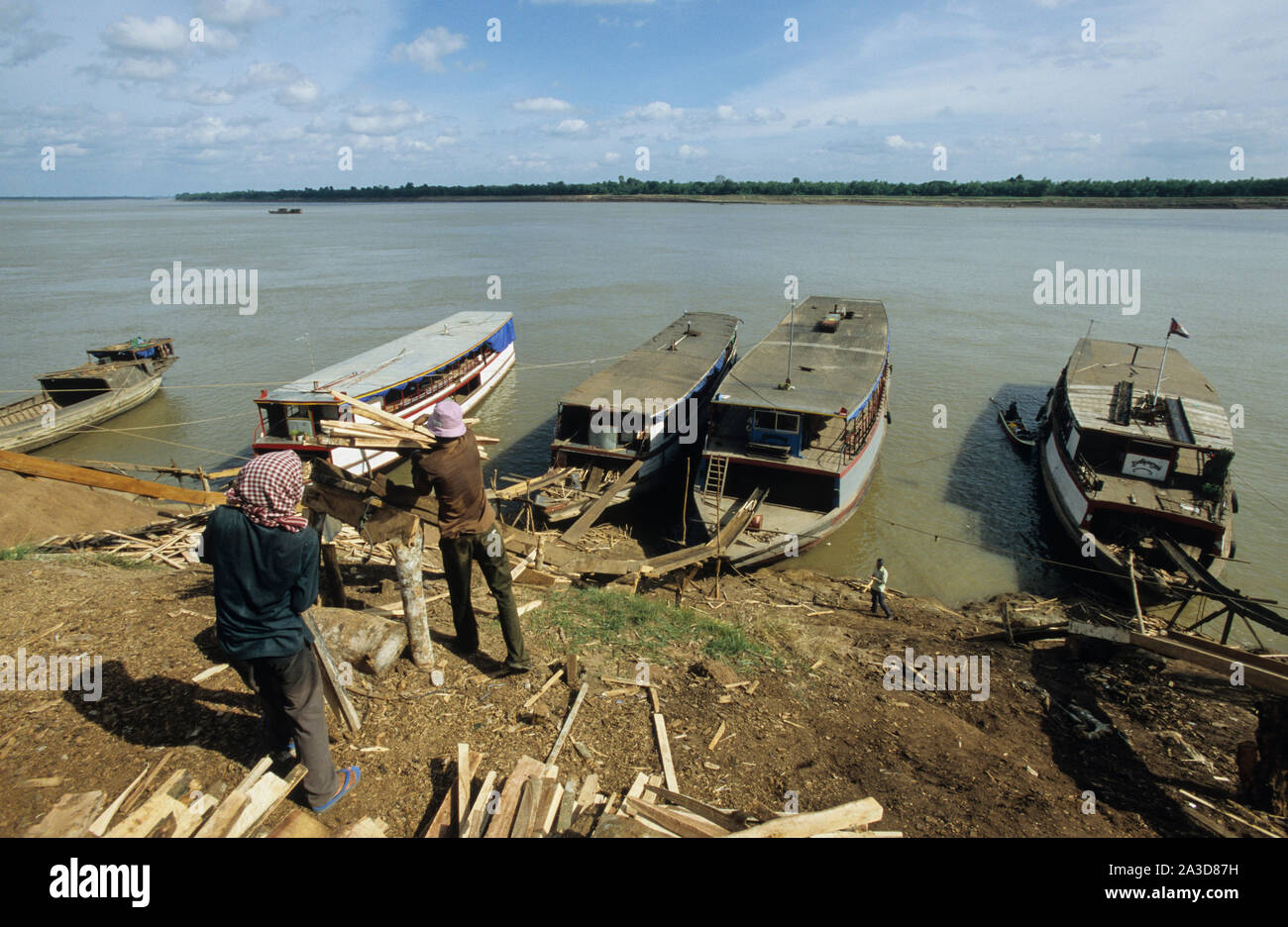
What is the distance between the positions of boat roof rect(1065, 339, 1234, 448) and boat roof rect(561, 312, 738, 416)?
1113 centimetres

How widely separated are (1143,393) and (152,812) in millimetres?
24618

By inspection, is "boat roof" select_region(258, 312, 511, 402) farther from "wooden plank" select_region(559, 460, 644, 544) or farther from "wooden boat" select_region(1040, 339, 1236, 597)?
"wooden boat" select_region(1040, 339, 1236, 597)

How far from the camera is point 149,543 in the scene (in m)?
11.7

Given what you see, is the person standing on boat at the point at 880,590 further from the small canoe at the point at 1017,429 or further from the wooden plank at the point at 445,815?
the small canoe at the point at 1017,429

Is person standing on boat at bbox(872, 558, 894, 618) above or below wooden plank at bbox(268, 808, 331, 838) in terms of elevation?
below

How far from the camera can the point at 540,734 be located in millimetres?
6422

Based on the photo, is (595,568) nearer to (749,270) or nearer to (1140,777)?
(1140,777)

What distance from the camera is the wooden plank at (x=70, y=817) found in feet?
15.3

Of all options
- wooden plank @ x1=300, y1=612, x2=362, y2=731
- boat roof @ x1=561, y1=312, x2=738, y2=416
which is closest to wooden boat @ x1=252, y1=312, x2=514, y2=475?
boat roof @ x1=561, y1=312, x2=738, y2=416

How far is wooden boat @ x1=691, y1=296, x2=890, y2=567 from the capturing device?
1547 centimetres

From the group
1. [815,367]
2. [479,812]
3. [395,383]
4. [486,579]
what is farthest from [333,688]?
[395,383]

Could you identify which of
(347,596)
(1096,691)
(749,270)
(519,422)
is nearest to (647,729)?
(347,596)

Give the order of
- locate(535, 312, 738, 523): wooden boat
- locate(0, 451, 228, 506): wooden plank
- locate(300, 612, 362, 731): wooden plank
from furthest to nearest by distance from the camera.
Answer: locate(535, 312, 738, 523): wooden boat → locate(0, 451, 228, 506): wooden plank → locate(300, 612, 362, 731): wooden plank

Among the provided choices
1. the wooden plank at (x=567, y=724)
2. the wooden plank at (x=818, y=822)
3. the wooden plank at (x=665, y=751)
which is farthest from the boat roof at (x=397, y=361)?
the wooden plank at (x=818, y=822)
